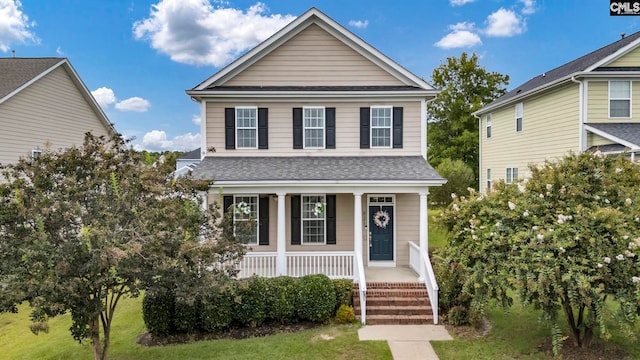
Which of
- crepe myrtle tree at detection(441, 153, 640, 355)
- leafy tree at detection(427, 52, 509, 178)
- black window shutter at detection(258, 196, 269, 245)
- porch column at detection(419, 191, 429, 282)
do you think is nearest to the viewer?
crepe myrtle tree at detection(441, 153, 640, 355)

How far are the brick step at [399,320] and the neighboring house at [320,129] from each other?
95.2 inches

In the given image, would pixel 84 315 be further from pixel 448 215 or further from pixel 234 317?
pixel 448 215

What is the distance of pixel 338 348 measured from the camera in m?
7.68

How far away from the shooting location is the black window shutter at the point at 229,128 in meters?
12.1

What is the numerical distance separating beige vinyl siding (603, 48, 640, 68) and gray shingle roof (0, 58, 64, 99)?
2341cm

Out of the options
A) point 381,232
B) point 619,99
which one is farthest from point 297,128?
point 619,99

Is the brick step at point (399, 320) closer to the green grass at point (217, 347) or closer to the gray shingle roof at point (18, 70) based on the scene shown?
the green grass at point (217, 347)

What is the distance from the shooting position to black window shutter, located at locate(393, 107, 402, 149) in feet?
40.0

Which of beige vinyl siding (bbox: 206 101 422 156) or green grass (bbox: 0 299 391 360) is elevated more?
beige vinyl siding (bbox: 206 101 422 156)

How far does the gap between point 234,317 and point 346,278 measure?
307 centimetres

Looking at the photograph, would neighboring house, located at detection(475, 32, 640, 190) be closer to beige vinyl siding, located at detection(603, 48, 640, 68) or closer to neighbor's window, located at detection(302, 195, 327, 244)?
beige vinyl siding, located at detection(603, 48, 640, 68)

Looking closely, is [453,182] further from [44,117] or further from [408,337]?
[44,117]

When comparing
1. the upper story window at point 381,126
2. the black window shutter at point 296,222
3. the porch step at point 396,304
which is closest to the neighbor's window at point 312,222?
the black window shutter at point 296,222

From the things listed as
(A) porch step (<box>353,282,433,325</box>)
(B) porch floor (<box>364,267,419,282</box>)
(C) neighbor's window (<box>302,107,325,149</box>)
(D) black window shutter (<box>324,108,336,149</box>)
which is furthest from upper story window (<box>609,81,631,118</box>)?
(C) neighbor's window (<box>302,107,325,149</box>)
